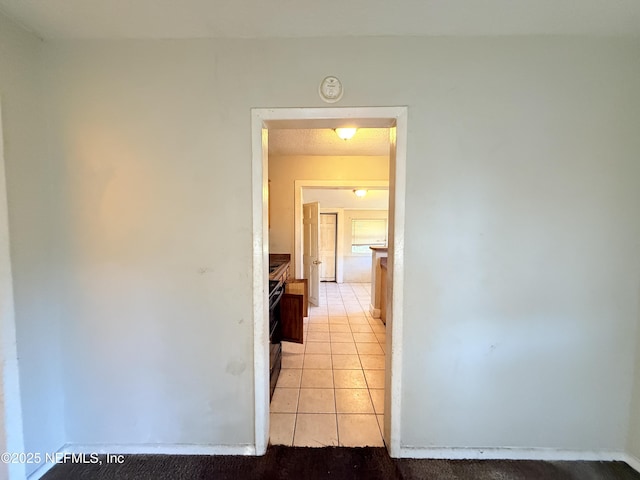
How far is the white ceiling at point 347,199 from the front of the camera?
7.07 metres

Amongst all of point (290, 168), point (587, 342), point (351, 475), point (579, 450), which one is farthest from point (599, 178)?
point (290, 168)

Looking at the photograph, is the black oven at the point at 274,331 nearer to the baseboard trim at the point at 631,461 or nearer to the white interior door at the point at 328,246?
the baseboard trim at the point at 631,461

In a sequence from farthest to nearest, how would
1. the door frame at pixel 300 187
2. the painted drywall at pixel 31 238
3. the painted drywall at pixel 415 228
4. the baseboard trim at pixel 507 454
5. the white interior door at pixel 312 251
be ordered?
the white interior door at pixel 312 251 → the door frame at pixel 300 187 → the baseboard trim at pixel 507 454 → the painted drywall at pixel 415 228 → the painted drywall at pixel 31 238

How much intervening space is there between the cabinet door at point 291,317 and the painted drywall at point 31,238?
59.2 inches

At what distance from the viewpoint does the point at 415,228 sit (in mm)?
1521

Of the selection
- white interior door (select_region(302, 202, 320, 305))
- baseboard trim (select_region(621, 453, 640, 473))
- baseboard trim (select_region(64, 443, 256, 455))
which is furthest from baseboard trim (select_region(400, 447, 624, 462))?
white interior door (select_region(302, 202, 320, 305))

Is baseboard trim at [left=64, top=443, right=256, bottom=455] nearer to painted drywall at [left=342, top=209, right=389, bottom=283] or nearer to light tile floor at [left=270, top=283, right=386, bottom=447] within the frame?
light tile floor at [left=270, top=283, right=386, bottom=447]

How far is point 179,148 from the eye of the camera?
1514 millimetres

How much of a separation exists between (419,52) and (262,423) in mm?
2189

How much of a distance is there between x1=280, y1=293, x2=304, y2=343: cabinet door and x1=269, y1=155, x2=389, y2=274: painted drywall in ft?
4.39

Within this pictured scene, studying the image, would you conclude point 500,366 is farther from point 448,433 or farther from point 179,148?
point 179,148

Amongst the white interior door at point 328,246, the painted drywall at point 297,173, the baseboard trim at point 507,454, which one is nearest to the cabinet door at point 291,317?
the baseboard trim at point 507,454

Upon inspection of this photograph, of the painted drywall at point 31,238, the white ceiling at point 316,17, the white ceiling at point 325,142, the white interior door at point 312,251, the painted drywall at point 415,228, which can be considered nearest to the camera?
the white ceiling at point 316,17

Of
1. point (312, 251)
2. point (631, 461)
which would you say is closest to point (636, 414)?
point (631, 461)
